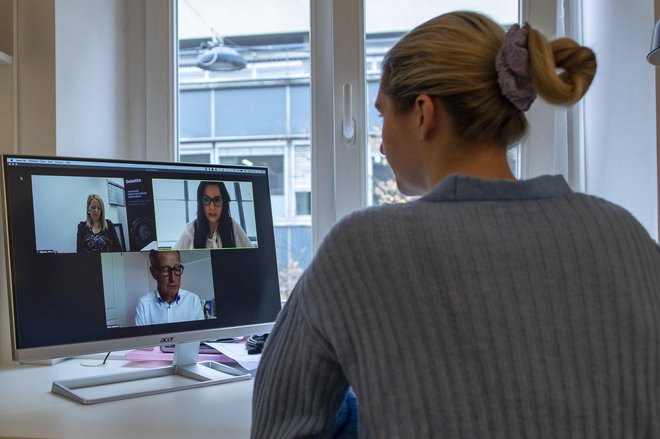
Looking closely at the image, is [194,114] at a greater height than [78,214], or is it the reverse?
[194,114]

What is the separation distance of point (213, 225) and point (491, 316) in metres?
0.90

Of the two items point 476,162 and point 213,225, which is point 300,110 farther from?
point 476,162

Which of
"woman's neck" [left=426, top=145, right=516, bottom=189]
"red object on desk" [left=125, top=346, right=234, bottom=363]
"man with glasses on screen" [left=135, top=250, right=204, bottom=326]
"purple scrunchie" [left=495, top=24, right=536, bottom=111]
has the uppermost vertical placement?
"purple scrunchie" [left=495, top=24, right=536, bottom=111]

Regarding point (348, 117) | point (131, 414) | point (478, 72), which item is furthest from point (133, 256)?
point (478, 72)

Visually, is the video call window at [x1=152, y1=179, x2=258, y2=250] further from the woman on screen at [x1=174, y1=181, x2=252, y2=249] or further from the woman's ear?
the woman's ear

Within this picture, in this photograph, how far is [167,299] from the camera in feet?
4.81

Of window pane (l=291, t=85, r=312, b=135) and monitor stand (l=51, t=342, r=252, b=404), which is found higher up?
window pane (l=291, t=85, r=312, b=135)

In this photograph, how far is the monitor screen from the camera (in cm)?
133

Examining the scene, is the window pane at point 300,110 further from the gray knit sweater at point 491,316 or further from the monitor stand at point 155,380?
the gray knit sweater at point 491,316

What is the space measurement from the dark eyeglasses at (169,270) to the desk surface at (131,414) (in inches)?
10.1

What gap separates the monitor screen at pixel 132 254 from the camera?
52.5 inches

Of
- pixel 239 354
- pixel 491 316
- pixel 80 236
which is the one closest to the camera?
pixel 491 316

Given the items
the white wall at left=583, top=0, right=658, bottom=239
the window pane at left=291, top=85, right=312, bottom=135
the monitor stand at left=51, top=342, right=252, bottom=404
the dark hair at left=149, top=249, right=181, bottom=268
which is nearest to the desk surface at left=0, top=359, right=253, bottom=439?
the monitor stand at left=51, top=342, right=252, bottom=404

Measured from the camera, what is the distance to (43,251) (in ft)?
4.43
